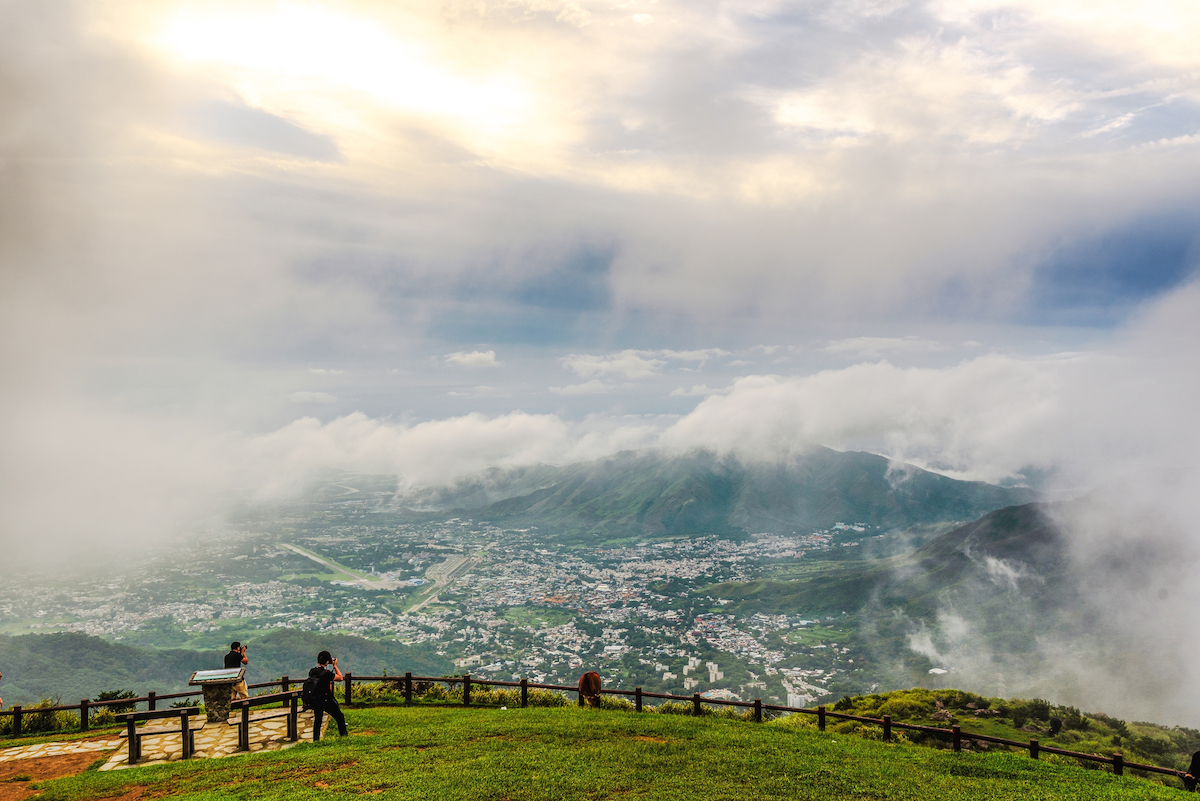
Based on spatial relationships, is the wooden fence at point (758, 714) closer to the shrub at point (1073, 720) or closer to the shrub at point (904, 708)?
the shrub at point (904, 708)

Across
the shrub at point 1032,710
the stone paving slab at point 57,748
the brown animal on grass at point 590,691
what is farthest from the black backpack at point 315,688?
the shrub at point 1032,710

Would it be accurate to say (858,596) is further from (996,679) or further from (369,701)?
(369,701)

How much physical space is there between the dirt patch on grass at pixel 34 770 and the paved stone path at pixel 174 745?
42 cm

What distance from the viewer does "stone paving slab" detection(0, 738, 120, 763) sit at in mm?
14930

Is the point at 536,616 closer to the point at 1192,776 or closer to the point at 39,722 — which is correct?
the point at 39,722

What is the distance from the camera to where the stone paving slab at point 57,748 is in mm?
14930

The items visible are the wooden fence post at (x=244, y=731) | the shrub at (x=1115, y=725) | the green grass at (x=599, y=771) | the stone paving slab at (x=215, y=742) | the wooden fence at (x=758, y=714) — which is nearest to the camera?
the green grass at (x=599, y=771)

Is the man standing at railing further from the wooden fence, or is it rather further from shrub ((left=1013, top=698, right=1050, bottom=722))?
shrub ((left=1013, top=698, right=1050, bottom=722))

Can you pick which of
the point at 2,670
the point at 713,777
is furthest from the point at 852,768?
the point at 2,670

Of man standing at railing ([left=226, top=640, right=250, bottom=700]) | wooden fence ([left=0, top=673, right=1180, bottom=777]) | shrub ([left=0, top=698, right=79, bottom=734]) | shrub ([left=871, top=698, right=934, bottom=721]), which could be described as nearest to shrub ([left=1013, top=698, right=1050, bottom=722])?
shrub ([left=871, top=698, right=934, bottom=721])

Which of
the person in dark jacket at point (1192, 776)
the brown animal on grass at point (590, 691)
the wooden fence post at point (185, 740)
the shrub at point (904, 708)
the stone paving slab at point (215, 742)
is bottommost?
the shrub at point (904, 708)

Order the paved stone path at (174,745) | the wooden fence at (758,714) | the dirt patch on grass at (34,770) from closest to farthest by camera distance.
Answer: the dirt patch on grass at (34,770), the paved stone path at (174,745), the wooden fence at (758,714)

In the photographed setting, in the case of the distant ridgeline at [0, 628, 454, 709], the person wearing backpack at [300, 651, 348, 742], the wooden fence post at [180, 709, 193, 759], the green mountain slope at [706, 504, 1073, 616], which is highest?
the person wearing backpack at [300, 651, 348, 742]

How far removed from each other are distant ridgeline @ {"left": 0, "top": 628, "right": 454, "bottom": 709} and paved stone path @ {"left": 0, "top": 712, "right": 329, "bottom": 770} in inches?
2487
